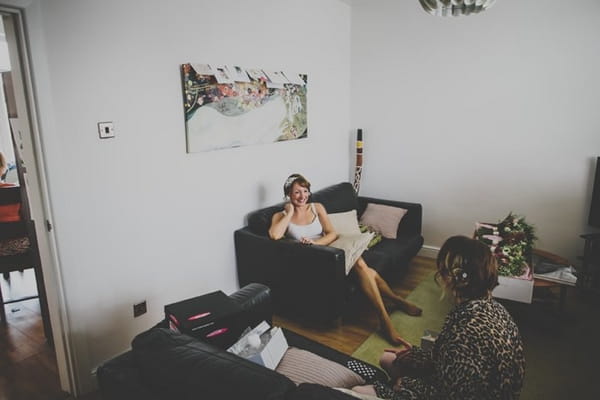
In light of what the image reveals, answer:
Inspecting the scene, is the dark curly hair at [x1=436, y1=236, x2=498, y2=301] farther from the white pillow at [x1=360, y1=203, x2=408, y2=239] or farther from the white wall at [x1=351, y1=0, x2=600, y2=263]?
the white wall at [x1=351, y1=0, x2=600, y2=263]

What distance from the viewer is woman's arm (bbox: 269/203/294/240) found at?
3.07m

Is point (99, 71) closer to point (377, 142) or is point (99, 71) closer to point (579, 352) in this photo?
point (377, 142)

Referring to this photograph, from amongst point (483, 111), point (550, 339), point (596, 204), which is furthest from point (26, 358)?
point (596, 204)

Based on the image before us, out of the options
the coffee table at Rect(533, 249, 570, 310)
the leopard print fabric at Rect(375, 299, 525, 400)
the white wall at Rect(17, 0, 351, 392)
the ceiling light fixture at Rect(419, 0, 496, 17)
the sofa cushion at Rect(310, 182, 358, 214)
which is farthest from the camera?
the sofa cushion at Rect(310, 182, 358, 214)

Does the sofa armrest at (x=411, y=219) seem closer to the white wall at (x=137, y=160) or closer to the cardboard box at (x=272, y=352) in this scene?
the white wall at (x=137, y=160)

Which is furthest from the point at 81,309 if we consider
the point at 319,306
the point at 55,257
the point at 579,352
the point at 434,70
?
the point at 434,70

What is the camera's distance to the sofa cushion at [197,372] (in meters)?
1.15

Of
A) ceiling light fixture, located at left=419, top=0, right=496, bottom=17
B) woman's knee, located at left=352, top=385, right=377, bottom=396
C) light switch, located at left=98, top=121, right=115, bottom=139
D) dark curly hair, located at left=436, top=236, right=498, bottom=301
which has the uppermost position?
ceiling light fixture, located at left=419, top=0, right=496, bottom=17

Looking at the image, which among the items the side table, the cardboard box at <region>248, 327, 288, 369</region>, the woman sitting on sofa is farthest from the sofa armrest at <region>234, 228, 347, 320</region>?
the side table

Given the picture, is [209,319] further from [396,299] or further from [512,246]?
[512,246]

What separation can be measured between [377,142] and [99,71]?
290cm

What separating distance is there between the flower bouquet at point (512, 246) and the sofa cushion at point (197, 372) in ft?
6.99

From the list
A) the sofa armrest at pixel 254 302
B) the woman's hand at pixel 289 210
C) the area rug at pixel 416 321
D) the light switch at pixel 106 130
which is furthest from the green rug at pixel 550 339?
the light switch at pixel 106 130

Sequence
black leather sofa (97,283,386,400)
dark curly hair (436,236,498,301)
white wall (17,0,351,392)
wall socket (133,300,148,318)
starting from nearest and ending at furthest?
black leather sofa (97,283,386,400) < dark curly hair (436,236,498,301) < white wall (17,0,351,392) < wall socket (133,300,148,318)
